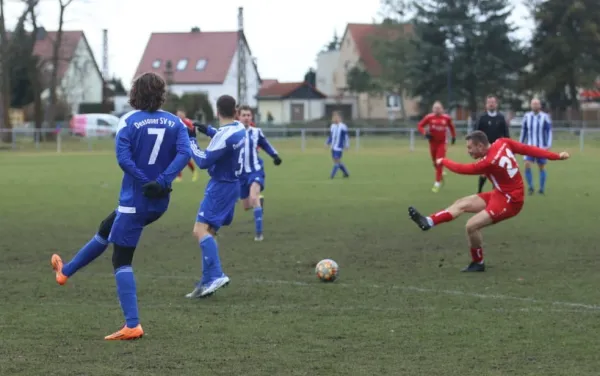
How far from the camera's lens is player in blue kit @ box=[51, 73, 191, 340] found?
6.91 metres

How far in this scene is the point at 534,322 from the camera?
7504 millimetres

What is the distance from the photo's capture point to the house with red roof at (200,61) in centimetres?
9281


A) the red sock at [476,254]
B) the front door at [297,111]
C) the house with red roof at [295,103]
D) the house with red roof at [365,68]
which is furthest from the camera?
the house with red roof at [365,68]

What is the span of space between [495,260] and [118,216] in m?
5.43

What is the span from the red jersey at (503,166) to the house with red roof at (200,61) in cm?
8094

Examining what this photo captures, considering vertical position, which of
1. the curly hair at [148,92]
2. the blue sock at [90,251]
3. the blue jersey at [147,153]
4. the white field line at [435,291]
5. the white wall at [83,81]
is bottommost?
the white field line at [435,291]

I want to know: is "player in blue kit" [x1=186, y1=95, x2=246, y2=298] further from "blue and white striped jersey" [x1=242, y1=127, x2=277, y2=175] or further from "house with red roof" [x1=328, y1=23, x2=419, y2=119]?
"house with red roof" [x1=328, y1=23, x2=419, y2=119]

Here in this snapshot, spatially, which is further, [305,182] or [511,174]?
[305,182]

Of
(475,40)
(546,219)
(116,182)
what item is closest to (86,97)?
(475,40)

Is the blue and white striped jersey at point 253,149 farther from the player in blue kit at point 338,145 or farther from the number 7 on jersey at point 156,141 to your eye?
the player in blue kit at point 338,145

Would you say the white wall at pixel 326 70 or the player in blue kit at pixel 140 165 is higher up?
the white wall at pixel 326 70

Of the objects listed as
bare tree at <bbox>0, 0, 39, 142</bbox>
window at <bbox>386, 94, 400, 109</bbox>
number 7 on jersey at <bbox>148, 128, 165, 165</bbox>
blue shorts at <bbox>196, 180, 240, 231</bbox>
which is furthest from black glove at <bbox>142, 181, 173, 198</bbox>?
window at <bbox>386, 94, 400, 109</bbox>

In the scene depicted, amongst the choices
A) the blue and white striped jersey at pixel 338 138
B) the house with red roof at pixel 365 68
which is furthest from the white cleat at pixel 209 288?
the house with red roof at pixel 365 68

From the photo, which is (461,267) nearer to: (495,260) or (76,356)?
(495,260)
